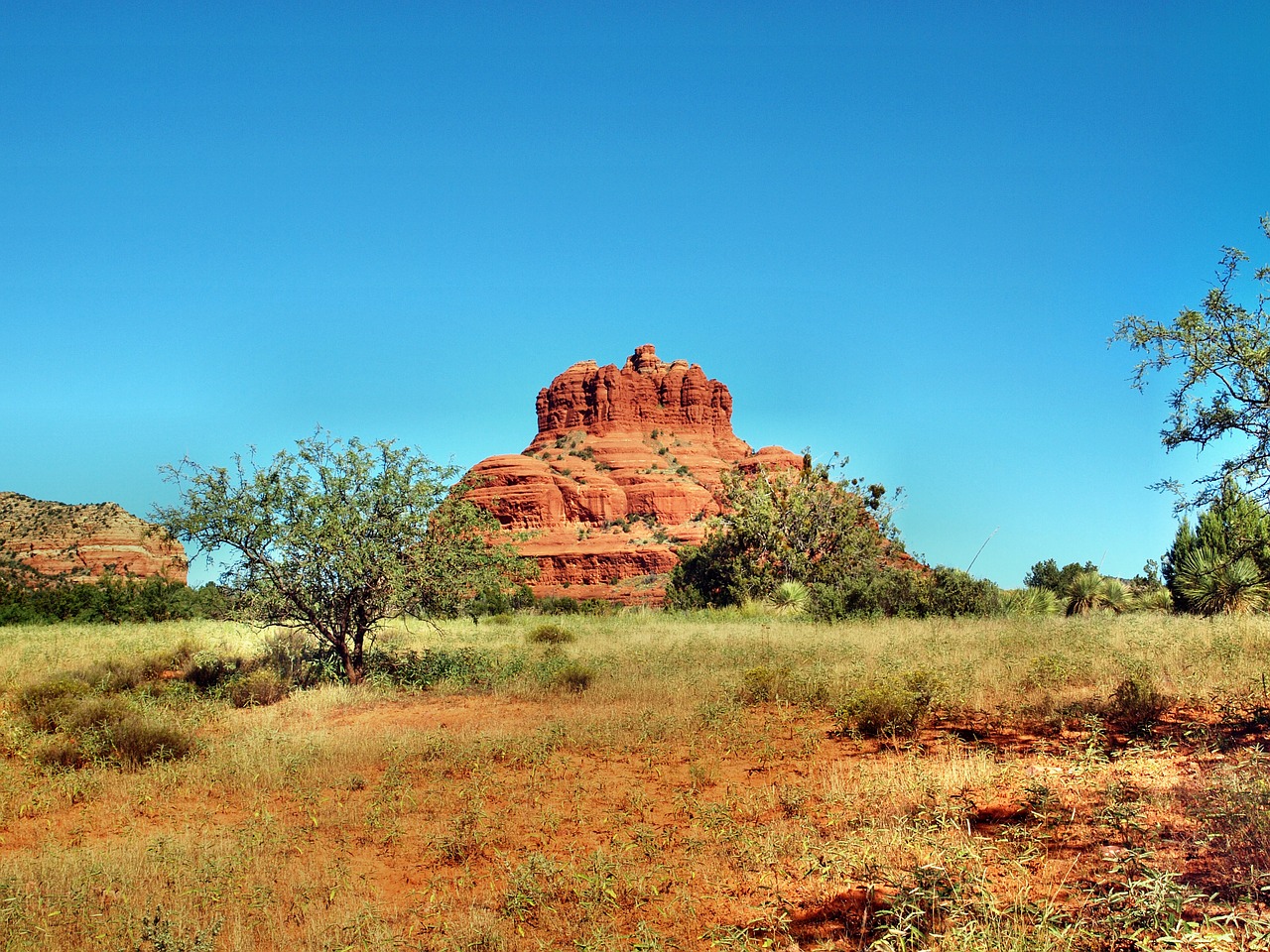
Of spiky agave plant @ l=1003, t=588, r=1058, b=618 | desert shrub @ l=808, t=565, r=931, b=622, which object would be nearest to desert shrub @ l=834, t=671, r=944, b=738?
desert shrub @ l=808, t=565, r=931, b=622

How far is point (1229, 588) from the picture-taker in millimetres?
18906

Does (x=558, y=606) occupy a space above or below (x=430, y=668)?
below

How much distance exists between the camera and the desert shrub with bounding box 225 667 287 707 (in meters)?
13.1

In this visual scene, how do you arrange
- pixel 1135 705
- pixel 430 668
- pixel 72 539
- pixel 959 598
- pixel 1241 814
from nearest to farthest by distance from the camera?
pixel 1241 814 < pixel 1135 705 < pixel 430 668 < pixel 959 598 < pixel 72 539

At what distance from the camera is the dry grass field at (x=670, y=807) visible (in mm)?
4594

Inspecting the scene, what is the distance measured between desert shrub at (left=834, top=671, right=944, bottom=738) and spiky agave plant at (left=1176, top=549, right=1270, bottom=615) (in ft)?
40.4

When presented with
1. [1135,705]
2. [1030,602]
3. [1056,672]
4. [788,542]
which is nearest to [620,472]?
[788,542]

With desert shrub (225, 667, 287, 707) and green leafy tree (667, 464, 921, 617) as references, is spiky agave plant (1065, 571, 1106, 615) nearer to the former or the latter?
green leafy tree (667, 464, 921, 617)

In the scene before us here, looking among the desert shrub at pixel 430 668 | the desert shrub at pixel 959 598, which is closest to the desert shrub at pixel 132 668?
the desert shrub at pixel 430 668

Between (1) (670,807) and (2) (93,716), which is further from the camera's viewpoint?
(2) (93,716)

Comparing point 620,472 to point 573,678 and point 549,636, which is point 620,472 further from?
point 573,678

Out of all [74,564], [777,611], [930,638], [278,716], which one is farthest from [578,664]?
[74,564]

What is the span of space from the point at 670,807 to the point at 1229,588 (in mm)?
18112

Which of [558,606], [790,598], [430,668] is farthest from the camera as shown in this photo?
[558,606]
